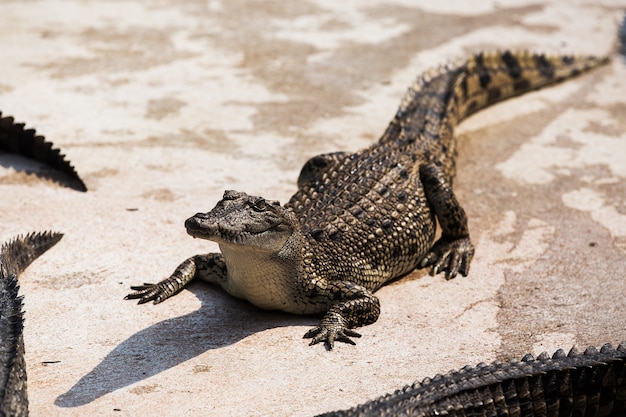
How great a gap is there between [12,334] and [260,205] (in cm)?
144

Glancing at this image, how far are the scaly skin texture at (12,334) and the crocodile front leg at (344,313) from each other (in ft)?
5.01

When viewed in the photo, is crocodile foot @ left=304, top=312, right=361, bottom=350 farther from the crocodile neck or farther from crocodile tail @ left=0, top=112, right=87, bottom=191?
crocodile tail @ left=0, top=112, right=87, bottom=191

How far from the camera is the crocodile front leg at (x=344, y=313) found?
16.1ft

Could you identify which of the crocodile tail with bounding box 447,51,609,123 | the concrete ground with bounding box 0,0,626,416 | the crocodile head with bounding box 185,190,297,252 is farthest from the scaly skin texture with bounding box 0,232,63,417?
the crocodile tail with bounding box 447,51,609,123

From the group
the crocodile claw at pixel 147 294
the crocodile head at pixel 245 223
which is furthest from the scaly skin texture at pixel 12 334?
the crocodile head at pixel 245 223

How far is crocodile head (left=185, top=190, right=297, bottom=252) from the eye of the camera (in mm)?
4520

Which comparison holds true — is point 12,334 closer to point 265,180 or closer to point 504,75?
point 265,180

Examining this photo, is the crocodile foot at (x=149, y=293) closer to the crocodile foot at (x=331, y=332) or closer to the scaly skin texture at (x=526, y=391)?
the crocodile foot at (x=331, y=332)

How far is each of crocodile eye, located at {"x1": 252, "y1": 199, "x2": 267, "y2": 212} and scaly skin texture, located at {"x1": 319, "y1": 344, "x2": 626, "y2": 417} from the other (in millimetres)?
1350

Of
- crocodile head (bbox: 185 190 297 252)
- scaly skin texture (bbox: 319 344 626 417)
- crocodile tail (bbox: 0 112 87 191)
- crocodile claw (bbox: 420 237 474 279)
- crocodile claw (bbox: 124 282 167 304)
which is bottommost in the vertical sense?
crocodile claw (bbox: 420 237 474 279)

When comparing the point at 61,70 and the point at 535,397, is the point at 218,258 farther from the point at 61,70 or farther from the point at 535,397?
the point at 61,70

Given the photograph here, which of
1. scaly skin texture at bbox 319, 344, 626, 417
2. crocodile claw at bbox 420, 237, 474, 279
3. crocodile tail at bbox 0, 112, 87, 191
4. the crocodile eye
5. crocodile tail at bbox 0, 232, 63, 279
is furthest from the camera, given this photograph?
crocodile tail at bbox 0, 112, 87, 191

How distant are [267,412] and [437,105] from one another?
152 inches

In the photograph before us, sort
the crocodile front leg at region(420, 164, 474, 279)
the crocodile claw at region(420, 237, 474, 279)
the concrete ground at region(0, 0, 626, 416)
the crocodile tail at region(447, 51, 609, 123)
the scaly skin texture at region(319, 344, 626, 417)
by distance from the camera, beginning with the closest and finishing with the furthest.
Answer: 1. the scaly skin texture at region(319, 344, 626, 417)
2. the concrete ground at region(0, 0, 626, 416)
3. the crocodile claw at region(420, 237, 474, 279)
4. the crocodile front leg at region(420, 164, 474, 279)
5. the crocodile tail at region(447, 51, 609, 123)
